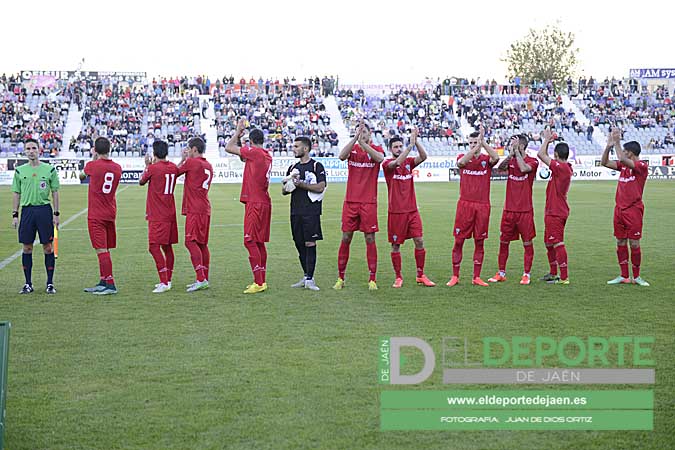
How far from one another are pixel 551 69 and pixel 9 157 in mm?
63730

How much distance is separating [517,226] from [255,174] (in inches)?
151

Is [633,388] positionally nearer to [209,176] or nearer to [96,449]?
[96,449]

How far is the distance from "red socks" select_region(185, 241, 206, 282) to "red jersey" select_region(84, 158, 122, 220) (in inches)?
44.7

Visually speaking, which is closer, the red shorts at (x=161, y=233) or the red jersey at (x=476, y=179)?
the red shorts at (x=161, y=233)

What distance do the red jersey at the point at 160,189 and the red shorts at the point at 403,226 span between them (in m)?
3.00

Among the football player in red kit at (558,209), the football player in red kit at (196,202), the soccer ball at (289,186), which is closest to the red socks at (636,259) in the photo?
the football player in red kit at (558,209)

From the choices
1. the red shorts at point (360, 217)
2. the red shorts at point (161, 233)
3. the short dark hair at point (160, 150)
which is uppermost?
the short dark hair at point (160, 150)

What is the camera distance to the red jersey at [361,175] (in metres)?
11.4

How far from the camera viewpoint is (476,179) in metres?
11.8

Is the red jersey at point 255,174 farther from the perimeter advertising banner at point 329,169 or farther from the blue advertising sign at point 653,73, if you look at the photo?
the blue advertising sign at point 653,73

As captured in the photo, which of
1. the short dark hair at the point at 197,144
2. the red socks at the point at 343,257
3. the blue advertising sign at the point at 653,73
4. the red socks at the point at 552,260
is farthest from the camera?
the blue advertising sign at the point at 653,73

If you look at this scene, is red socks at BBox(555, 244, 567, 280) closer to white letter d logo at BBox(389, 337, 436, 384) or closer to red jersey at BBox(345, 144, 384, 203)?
red jersey at BBox(345, 144, 384, 203)

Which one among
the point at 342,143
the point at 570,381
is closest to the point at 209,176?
→ the point at 570,381

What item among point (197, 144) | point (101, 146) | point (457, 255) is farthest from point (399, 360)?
point (101, 146)
